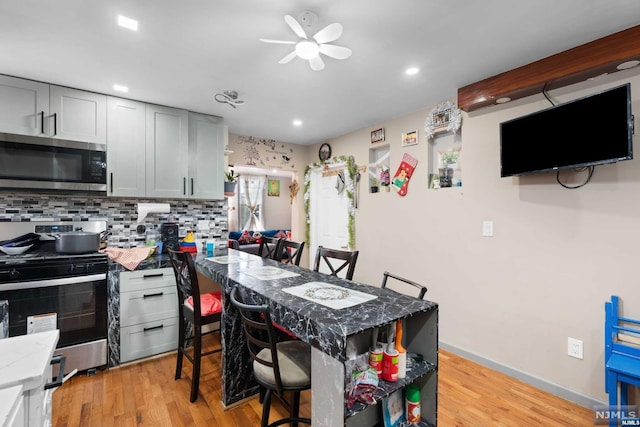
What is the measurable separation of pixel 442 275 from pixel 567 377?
114 centimetres

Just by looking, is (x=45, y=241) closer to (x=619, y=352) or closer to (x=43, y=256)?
(x=43, y=256)

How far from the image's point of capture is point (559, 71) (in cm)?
204

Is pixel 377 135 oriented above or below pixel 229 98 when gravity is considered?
below

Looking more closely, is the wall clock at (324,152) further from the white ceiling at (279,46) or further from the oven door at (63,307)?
the oven door at (63,307)

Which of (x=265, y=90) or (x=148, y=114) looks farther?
(x=148, y=114)

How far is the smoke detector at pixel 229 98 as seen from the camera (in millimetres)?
2719

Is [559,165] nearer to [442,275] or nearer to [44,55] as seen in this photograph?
[442,275]

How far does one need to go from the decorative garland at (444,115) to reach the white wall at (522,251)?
0.08 metres

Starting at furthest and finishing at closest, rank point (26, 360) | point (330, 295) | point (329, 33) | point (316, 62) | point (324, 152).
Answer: point (324, 152)
point (316, 62)
point (329, 33)
point (330, 295)
point (26, 360)

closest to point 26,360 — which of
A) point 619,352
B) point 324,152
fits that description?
point 619,352

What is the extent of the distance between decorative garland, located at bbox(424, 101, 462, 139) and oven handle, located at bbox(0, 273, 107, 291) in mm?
3262

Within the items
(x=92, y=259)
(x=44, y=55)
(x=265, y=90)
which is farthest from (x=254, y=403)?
(x=44, y=55)

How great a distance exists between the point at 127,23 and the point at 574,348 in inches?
143

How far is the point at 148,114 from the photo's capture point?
2928mm
